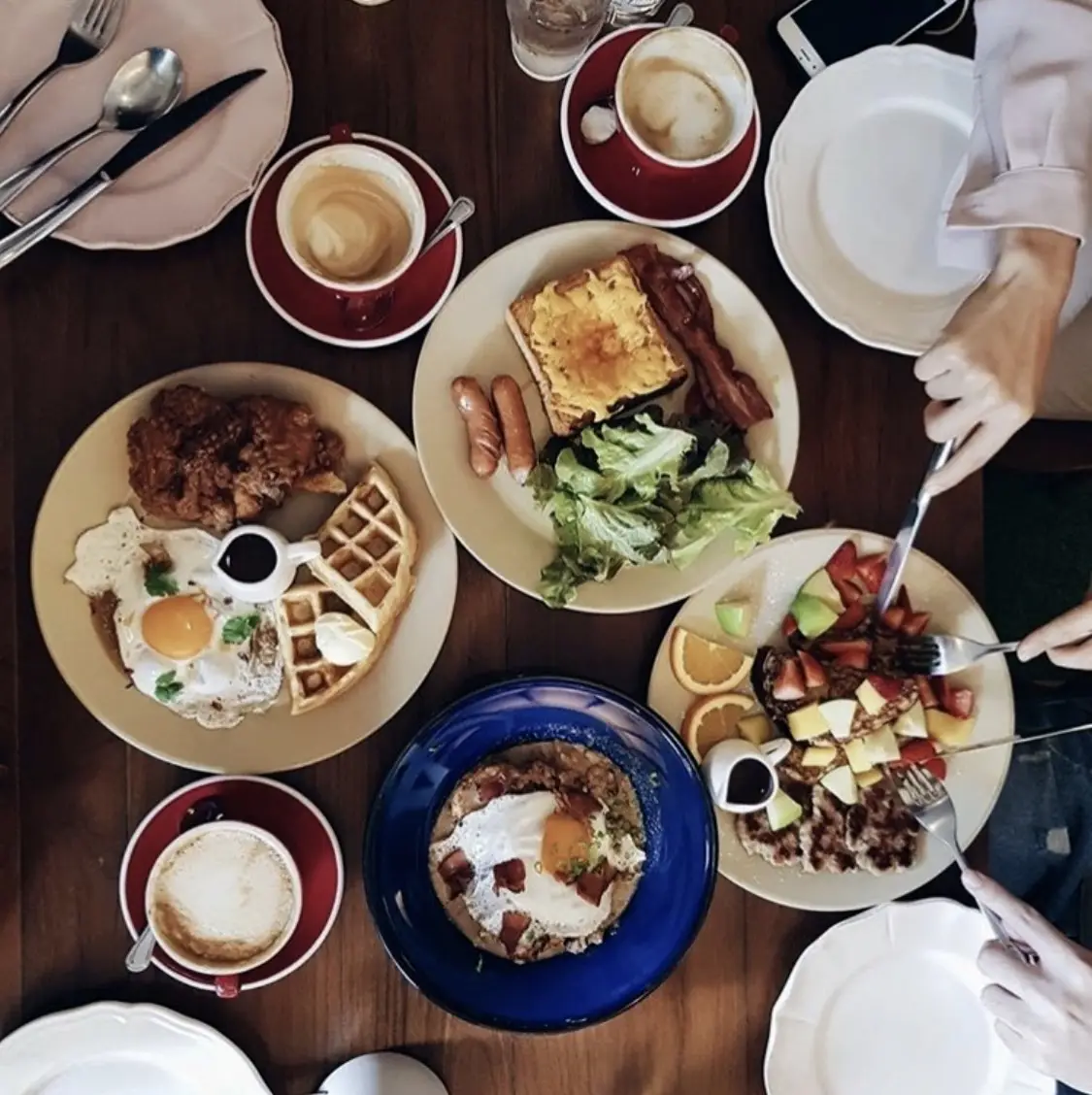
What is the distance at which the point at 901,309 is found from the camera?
1733 millimetres

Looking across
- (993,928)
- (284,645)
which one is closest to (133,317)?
(284,645)

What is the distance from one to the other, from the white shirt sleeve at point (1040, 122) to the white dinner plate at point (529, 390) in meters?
0.32

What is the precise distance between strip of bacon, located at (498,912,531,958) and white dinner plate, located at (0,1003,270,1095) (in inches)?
15.0

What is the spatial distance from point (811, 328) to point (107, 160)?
3.30 ft

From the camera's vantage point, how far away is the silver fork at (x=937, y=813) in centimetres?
171

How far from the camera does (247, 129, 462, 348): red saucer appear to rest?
1637 mm

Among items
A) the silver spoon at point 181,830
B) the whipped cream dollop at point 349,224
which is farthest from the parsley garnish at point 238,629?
the whipped cream dollop at point 349,224

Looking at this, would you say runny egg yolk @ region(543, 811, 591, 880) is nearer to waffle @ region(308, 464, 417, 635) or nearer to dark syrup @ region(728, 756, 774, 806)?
dark syrup @ region(728, 756, 774, 806)

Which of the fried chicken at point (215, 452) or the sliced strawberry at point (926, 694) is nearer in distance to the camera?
the fried chicken at point (215, 452)

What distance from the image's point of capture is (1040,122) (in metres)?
Answer: 1.58

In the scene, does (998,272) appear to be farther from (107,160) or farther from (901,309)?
(107,160)

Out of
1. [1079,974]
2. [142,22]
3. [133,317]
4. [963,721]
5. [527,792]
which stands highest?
[142,22]

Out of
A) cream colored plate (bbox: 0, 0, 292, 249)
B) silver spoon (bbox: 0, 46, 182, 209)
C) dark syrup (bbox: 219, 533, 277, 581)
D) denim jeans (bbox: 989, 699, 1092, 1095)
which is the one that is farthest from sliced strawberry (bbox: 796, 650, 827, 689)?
silver spoon (bbox: 0, 46, 182, 209)

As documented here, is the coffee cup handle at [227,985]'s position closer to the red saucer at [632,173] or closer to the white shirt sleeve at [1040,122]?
the red saucer at [632,173]
